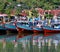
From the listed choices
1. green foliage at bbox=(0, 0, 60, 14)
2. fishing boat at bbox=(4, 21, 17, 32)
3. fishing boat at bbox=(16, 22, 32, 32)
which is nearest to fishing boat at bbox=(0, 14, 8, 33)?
fishing boat at bbox=(4, 21, 17, 32)

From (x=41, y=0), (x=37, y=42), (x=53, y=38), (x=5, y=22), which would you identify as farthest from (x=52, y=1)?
(x=37, y=42)

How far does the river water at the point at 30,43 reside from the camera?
72.8ft

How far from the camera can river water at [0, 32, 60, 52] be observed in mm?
22181

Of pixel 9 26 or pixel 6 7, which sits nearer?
pixel 9 26

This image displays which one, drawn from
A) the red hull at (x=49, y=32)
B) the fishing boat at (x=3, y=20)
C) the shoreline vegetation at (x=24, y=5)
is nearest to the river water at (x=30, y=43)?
the red hull at (x=49, y=32)

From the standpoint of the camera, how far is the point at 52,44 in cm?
2420

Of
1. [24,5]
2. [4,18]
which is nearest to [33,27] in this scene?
[4,18]

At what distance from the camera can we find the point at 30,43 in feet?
82.2

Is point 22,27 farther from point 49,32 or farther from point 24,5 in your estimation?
point 24,5

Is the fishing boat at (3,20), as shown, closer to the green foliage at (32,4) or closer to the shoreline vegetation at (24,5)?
the shoreline vegetation at (24,5)

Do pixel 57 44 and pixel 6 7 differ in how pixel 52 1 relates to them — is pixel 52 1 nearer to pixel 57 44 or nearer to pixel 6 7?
pixel 6 7

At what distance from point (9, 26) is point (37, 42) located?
242 inches

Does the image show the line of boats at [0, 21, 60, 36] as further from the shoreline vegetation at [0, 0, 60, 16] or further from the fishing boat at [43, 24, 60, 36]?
the shoreline vegetation at [0, 0, 60, 16]

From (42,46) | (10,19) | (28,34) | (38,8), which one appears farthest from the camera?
(38,8)
